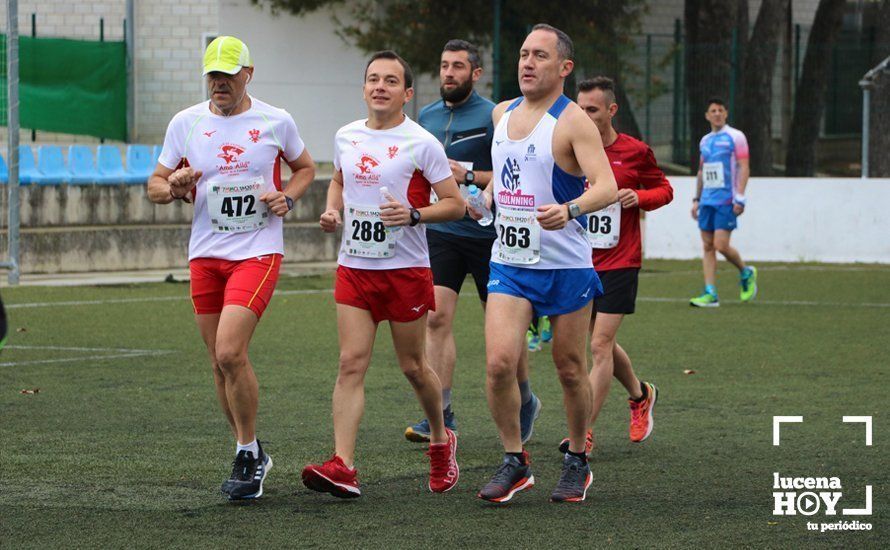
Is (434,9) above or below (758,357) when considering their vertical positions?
above

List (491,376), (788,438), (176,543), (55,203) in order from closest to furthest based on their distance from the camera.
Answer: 1. (176,543)
2. (491,376)
3. (788,438)
4. (55,203)

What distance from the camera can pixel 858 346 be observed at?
13.3 metres

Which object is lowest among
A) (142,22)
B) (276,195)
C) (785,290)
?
(785,290)

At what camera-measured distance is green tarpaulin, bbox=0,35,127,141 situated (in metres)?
24.6

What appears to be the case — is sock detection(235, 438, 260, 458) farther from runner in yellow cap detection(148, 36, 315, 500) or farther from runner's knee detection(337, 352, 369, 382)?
runner's knee detection(337, 352, 369, 382)

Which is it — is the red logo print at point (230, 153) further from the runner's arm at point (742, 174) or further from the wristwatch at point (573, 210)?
the runner's arm at point (742, 174)

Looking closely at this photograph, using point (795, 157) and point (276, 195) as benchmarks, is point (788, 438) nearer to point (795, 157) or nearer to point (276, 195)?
point (276, 195)

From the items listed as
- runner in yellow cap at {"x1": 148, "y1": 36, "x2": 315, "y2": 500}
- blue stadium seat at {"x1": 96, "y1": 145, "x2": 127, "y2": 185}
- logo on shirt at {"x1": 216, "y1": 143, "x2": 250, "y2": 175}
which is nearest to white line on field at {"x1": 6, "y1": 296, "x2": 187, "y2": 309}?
blue stadium seat at {"x1": 96, "y1": 145, "x2": 127, "y2": 185}

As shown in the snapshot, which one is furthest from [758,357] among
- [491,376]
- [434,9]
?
[434,9]

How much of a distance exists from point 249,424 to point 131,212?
47.6 feet

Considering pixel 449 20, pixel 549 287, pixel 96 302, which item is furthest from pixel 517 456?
pixel 449 20

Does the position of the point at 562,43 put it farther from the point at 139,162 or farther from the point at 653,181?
the point at 139,162

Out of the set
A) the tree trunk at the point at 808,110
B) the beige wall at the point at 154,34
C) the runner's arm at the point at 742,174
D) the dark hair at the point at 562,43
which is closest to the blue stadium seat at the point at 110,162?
the beige wall at the point at 154,34

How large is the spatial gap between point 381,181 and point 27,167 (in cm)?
1492
